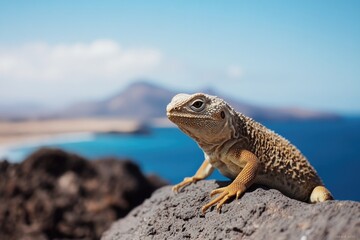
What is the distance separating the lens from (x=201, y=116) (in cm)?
346

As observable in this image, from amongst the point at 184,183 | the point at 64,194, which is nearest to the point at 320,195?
the point at 184,183

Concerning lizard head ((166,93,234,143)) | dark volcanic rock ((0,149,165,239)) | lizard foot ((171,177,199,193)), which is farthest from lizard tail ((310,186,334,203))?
dark volcanic rock ((0,149,165,239))

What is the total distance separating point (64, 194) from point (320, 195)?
17.6 feet

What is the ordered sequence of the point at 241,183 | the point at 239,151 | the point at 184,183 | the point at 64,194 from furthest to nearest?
the point at 64,194
the point at 184,183
the point at 239,151
the point at 241,183

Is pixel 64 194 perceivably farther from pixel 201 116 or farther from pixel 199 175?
pixel 201 116

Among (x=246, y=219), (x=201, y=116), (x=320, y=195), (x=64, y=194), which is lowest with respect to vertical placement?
(x=64, y=194)

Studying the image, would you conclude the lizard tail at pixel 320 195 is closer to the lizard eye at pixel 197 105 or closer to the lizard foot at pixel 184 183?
the lizard foot at pixel 184 183

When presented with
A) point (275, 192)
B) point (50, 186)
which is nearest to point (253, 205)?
point (275, 192)

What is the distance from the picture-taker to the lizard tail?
3605 mm

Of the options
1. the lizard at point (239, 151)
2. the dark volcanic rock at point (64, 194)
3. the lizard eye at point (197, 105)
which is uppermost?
the lizard eye at point (197, 105)

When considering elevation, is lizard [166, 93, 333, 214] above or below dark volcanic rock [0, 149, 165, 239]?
above

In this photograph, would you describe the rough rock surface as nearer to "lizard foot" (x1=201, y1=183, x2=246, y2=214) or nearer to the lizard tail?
"lizard foot" (x1=201, y1=183, x2=246, y2=214)

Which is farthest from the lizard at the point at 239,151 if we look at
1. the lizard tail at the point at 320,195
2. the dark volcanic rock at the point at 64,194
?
the dark volcanic rock at the point at 64,194

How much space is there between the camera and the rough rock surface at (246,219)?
2678mm
